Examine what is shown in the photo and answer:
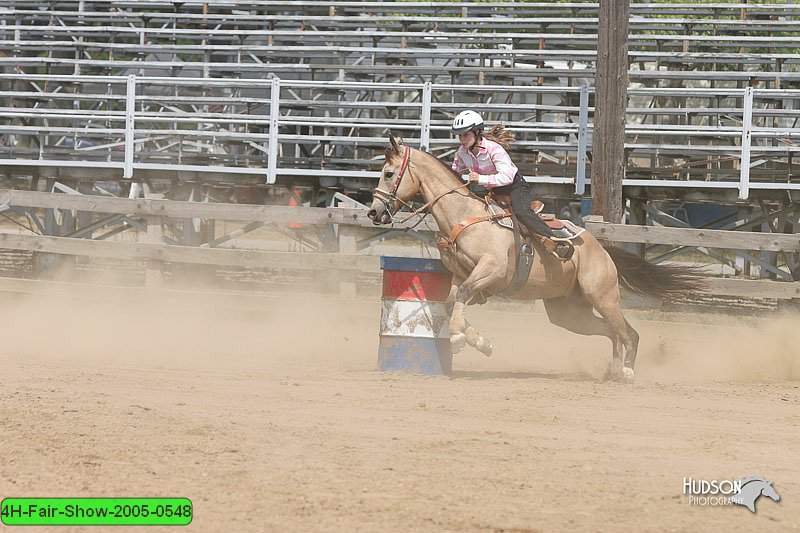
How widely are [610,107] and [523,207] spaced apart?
174 inches

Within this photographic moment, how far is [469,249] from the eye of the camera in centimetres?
979

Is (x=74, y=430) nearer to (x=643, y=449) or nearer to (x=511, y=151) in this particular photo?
(x=643, y=449)

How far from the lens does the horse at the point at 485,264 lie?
9.66 metres

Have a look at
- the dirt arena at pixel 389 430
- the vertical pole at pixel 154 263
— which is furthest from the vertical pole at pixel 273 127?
the dirt arena at pixel 389 430

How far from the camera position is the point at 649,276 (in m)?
11.2

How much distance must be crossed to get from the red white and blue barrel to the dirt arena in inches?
12.2

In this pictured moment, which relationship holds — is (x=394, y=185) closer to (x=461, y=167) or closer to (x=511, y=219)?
(x=461, y=167)

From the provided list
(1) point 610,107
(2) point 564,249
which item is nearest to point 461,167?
(2) point 564,249

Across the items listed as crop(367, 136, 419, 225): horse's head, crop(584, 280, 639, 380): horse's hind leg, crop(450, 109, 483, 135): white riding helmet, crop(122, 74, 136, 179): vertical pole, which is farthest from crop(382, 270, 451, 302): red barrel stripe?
crop(122, 74, 136, 179): vertical pole

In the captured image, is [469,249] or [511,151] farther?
[511,151]

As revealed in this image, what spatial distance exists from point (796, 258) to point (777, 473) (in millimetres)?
11484

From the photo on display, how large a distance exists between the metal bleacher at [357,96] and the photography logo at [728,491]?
35.0 ft

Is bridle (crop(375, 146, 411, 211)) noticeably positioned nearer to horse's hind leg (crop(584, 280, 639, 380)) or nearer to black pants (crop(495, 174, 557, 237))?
black pants (crop(495, 174, 557, 237))

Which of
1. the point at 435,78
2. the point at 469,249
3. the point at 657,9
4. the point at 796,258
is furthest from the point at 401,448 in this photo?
the point at 657,9
